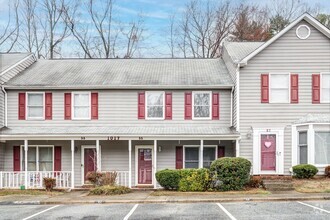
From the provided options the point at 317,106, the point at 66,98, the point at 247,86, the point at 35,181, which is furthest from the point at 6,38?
the point at 317,106

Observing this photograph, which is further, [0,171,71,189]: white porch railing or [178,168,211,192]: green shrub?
[0,171,71,189]: white porch railing

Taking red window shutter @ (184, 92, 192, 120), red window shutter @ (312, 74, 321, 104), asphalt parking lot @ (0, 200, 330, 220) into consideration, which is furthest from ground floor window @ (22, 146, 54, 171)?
red window shutter @ (312, 74, 321, 104)

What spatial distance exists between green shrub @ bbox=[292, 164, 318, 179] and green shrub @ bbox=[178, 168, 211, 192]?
4321 mm

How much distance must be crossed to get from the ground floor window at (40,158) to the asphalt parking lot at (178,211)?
7.74m

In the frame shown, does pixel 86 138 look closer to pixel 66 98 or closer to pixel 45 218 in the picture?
pixel 66 98

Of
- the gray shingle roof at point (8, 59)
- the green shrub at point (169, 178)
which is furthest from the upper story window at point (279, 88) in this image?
the gray shingle roof at point (8, 59)

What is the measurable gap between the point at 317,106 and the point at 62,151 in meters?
13.4

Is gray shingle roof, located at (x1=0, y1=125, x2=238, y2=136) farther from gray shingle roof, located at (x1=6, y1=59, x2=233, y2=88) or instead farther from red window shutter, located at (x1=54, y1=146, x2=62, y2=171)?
gray shingle roof, located at (x1=6, y1=59, x2=233, y2=88)

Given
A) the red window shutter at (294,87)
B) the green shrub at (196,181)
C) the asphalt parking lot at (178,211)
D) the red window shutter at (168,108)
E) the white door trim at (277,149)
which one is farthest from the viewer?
the red window shutter at (168,108)

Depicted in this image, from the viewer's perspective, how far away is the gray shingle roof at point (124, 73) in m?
25.7

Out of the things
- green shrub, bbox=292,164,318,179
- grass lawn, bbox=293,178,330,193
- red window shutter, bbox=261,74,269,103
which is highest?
red window shutter, bbox=261,74,269,103

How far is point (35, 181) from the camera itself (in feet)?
78.7

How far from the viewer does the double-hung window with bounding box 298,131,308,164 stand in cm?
2336

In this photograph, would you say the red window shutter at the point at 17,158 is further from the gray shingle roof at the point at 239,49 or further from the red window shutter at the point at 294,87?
the red window shutter at the point at 294,87
